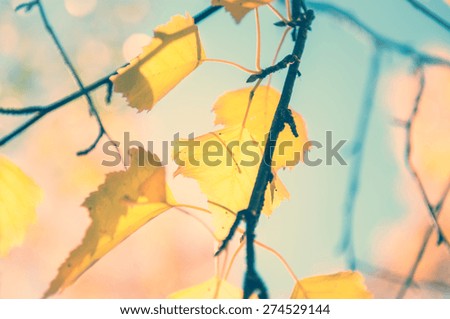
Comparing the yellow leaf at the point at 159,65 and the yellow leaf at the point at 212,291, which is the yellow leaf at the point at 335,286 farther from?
the yellow leaf at the point at 159,65

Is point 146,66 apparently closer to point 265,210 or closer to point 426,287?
Answer: point 265,210

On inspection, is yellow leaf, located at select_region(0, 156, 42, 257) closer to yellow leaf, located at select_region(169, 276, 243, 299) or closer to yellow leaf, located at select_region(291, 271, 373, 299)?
yellow leaf, located at select_region(169, 276, 243, 299)

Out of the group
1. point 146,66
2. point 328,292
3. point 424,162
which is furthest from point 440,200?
point 146,66

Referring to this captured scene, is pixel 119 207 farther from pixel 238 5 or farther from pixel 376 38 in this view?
pixel 376 38

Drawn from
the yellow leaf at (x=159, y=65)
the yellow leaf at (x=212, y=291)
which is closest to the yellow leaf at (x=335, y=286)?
the yellow leaf at (x=212, y=291)

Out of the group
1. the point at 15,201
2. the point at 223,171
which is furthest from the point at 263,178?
the point at 15,201
